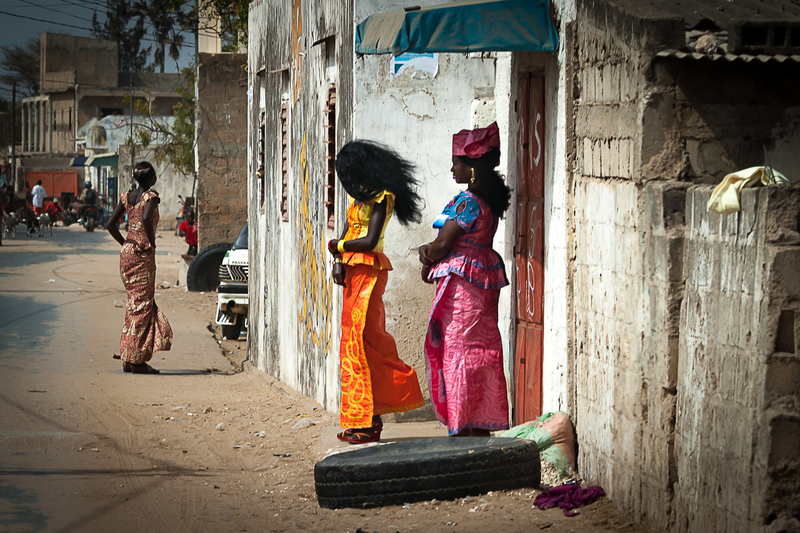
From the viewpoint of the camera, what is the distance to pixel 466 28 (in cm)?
492

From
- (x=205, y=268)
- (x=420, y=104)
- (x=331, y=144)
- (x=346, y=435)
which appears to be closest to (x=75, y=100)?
(x=205, y=268)

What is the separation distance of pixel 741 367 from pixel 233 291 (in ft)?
33.4

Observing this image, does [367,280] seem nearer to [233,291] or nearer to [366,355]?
[366,355]

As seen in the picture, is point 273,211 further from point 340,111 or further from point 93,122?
point 93,122

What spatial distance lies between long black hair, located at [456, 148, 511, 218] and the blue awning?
0.59m

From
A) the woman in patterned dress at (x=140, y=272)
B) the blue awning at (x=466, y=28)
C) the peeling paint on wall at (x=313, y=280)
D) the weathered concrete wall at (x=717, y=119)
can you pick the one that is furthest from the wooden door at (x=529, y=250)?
the woman in patterned dress at (x=140, y=272)

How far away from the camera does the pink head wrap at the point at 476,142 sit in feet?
16.8

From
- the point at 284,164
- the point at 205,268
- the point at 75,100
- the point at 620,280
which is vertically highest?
the point at 75,100

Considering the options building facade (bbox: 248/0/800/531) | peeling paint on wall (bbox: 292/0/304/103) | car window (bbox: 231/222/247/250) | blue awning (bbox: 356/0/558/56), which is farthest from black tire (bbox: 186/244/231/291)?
blue awning (bbox: 356/0/558/56)

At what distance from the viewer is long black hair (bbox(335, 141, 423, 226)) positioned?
18.2 ft

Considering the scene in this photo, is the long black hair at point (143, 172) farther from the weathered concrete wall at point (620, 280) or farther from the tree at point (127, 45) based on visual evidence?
the tree at point (127, 45)

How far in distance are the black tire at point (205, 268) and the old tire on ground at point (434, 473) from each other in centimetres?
1236

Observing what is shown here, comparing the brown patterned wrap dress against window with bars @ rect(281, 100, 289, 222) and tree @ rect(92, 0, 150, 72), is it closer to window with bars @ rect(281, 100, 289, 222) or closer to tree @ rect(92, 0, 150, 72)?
window with bars @ rect(281, 100, 289, 222)

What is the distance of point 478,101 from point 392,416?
95.9 inches
